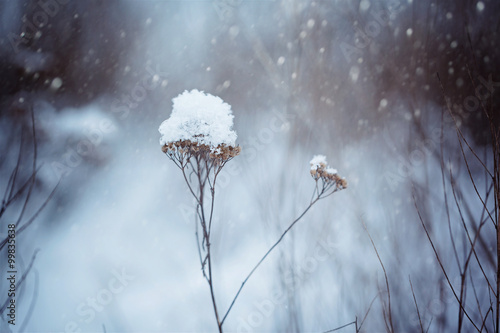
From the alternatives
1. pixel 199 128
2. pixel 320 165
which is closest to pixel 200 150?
pixel 199 128

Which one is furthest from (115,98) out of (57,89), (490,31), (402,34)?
(490,31)

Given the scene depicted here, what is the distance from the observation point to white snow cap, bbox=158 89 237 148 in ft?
3.23

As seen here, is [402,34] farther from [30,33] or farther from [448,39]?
[30,33]

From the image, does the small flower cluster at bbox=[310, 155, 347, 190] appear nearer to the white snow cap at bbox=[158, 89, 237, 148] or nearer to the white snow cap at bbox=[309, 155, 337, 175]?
the white snow cap at bbox=[309, 155, 337, 175]

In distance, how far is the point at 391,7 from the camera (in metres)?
3.18

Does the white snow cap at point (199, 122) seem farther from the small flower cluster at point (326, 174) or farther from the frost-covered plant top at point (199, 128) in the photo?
the small flower cluster at point (326, 174)

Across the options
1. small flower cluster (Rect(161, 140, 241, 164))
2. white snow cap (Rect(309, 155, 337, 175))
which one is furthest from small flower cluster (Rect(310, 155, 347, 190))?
small flower cluster (Rect(161, 140, 241, 164))

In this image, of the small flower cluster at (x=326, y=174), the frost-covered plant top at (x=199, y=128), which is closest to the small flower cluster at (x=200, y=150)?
the frost-covered plant top at (x=199, y=128)

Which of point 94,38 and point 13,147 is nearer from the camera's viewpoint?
point 13,147

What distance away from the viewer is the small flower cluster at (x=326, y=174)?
1408 millimetres

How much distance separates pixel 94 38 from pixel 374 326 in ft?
12.7

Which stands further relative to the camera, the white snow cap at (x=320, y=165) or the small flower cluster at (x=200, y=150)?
the white snow cap at (x=320, y=165)

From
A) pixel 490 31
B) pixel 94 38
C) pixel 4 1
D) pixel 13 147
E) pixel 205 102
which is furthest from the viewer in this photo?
pixel 94 38

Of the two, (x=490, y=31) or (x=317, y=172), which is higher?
(x=490, y=31)
